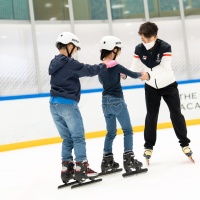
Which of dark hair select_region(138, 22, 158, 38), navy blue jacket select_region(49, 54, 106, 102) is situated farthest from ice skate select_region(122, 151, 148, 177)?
dark hair select_region(138, 22, 158, 38)

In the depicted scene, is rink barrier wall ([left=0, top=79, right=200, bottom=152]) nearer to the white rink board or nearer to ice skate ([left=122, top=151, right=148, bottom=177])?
the white rink board

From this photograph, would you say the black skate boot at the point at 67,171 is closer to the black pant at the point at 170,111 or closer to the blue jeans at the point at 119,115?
the blue jeans at the point at 119,115

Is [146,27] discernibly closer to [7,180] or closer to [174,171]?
[174,171]

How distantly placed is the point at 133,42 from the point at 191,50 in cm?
170

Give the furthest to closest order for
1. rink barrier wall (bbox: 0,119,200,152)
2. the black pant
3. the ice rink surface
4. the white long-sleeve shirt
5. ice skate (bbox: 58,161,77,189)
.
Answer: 1. rink barrier wall (bbox: 0,119,200,152)
2. the black pant
3. the white long-sleeve shirt
4. ice skate (bbox: 58,161,77,189)
5. the ice rink surface

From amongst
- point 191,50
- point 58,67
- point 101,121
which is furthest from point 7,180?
point 191,50

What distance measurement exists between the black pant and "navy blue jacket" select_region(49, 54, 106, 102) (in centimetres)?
80

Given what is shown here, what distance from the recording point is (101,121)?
636cm

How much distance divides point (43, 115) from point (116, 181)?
3398 mm

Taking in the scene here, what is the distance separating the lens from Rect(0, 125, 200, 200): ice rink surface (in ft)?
7.84

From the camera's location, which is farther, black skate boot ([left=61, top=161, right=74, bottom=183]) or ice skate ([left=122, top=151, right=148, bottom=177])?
ice skate ([left=122, top=151, right=148, bottom=177])

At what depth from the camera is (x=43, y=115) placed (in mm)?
6012

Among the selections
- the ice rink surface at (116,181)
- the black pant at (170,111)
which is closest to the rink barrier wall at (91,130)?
the ice rink surface at (116,181)

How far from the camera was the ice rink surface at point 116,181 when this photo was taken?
94.1 inches
